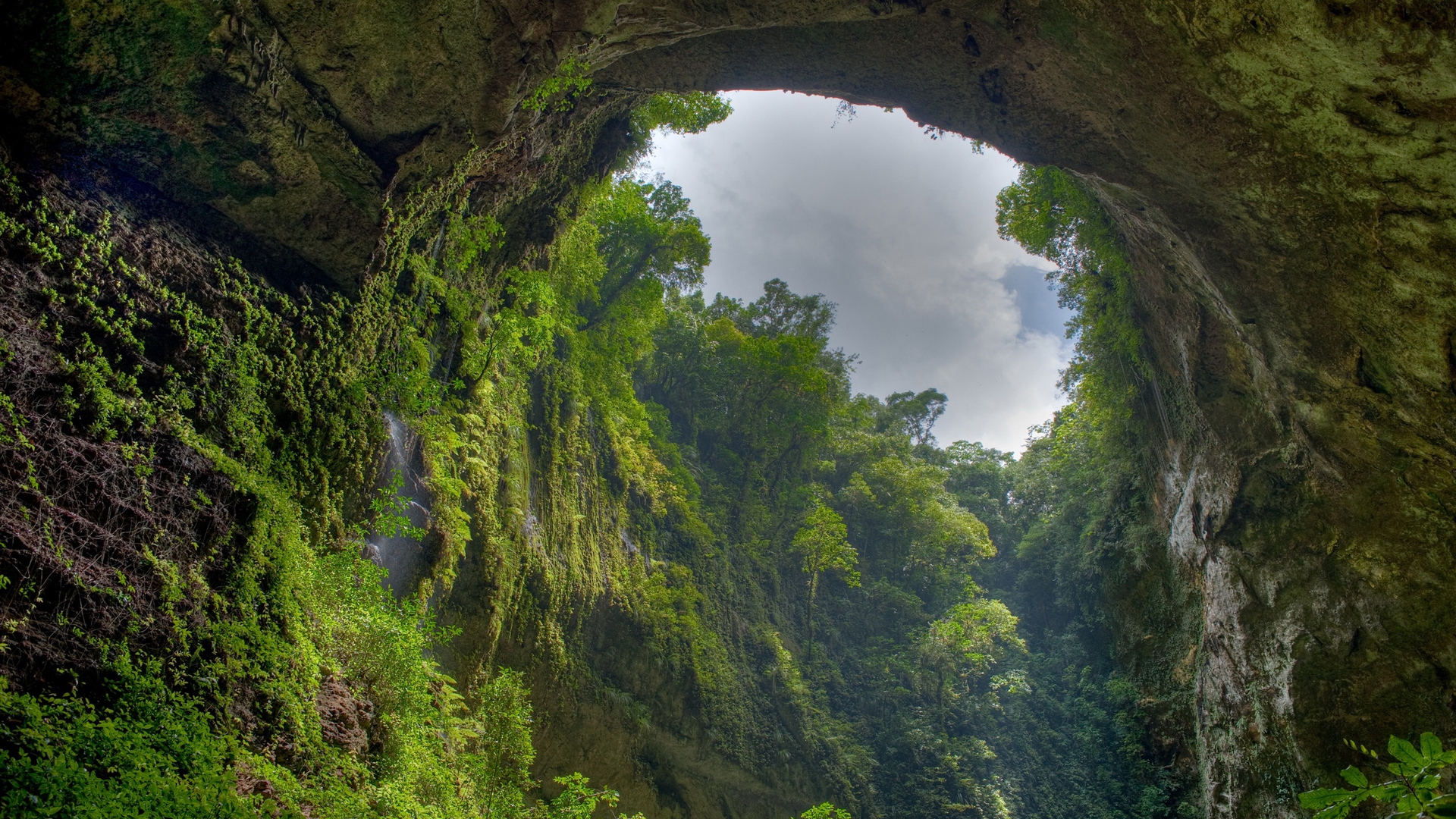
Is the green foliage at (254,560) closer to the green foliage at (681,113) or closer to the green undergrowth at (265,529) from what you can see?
the green undergrowth at (265,529)

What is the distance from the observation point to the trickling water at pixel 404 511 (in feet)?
26.2

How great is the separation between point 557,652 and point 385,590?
4.95 metres

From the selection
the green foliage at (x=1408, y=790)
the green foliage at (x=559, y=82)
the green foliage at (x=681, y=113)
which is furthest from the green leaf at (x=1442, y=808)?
the green foliage at (x=681, y=113)

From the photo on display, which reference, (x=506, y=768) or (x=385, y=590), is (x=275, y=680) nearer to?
(x=385, y=590)

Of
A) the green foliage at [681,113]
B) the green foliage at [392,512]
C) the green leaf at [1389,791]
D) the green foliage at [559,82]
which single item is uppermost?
the green foliage at [681,113]

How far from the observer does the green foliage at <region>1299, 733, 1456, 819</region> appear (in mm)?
1509

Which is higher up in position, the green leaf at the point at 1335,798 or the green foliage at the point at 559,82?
the green foliage at the point at 559,82

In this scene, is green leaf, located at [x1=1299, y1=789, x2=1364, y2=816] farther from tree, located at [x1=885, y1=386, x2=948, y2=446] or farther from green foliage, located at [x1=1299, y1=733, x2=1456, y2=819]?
tree, located at [x1=885, y1=386, x2=948, y2=446]

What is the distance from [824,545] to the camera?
2223 cm

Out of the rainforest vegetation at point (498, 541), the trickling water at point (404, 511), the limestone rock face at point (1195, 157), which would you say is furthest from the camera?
the trickling water at point (404, 511)

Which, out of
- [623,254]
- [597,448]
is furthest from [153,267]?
[623,254]

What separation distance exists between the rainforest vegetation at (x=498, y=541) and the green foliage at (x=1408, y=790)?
506 cm

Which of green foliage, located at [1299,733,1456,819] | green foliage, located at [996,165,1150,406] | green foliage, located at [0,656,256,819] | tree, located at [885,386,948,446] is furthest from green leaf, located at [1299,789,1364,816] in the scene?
tree, located at [885,386,948,446]

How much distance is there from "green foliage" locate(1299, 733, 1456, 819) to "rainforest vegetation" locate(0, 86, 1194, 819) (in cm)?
506
